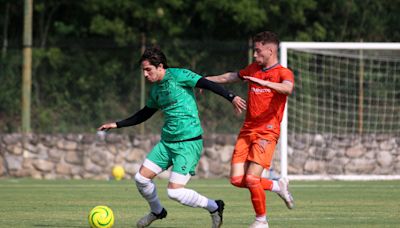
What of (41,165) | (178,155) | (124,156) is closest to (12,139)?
(41,165)

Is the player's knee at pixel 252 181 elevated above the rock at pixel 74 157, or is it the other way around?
the player's knee at pixel 252 181

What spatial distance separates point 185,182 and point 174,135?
47cm

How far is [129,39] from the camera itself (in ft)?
94.4

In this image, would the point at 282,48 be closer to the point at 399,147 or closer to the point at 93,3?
the point at 399,147

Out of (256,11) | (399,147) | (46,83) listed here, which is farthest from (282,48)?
Answer: (256,11)

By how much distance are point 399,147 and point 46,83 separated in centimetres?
747

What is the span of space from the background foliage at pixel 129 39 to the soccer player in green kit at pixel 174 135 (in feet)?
38.0

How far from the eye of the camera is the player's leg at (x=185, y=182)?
33.4 ft

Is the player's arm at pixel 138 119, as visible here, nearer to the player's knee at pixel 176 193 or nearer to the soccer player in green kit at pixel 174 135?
the soccer player in green kit at pixel 174 135

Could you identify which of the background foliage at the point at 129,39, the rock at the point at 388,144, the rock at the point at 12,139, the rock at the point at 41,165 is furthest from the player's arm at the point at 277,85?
the rock at the point at 12,139

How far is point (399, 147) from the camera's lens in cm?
2186

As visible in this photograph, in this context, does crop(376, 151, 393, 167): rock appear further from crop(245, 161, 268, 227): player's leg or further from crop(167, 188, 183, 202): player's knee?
crop(167, 188, 183, 202): player's knee

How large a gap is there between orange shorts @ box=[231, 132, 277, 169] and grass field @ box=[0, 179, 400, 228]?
0.71 metres

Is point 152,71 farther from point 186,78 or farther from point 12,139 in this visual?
point 12,139
